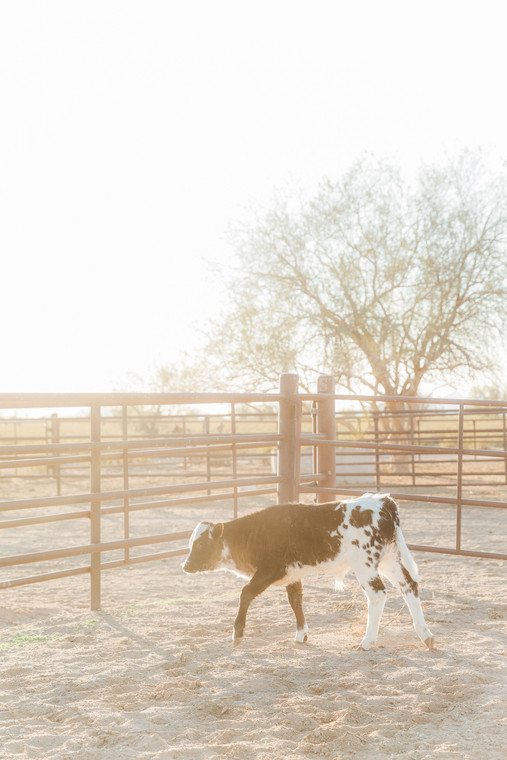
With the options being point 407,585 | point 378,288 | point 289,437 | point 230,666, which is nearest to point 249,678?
point 230,666

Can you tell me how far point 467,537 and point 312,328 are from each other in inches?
492

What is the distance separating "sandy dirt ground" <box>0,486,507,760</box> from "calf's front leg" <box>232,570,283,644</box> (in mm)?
121

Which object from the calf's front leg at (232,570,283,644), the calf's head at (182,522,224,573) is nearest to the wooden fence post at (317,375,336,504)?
the calf's head at (182,522,224,573)

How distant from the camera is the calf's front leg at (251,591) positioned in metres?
4.24

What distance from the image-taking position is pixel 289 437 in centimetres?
620

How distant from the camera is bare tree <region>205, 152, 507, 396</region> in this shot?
2031cm

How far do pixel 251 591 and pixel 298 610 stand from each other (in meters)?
0.33

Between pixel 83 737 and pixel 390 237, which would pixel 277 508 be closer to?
pixel 83 737

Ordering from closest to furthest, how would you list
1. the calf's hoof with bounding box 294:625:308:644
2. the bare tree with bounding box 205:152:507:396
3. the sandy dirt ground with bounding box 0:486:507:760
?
the sandy dirt ground with bounding box 0:486:507:760 < the calf's hoof with bounding box 294:625:308:644 < the bare tree with bounding box 205:152:507:396

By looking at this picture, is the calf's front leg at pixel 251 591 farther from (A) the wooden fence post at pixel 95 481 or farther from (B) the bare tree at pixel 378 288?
(B) the bare tree at pixel 378 288

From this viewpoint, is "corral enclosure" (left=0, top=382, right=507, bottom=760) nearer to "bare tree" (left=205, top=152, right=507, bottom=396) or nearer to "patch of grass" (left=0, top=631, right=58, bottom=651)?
"patch of grass" (left=0, top=631, right=58, bottom=651)

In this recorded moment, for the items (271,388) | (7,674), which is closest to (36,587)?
(7,674)

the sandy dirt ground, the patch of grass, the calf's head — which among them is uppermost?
the calf's head

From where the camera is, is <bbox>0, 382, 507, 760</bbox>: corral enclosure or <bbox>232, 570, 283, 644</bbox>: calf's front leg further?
<bbox>232, 570, 283, 644</bbox>: calf's front leg
